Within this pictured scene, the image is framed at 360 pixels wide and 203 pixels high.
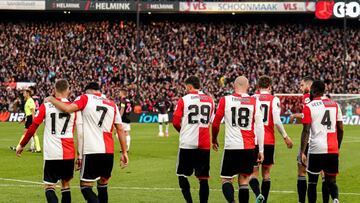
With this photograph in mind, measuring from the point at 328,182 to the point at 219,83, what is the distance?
4780 cm

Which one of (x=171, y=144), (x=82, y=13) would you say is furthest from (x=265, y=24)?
(x=171, y=144)

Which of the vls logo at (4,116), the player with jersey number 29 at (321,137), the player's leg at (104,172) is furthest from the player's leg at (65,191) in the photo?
the vls logo at (4,116)

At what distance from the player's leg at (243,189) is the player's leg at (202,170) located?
945mm

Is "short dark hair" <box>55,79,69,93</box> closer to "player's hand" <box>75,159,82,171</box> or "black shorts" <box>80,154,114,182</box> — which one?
"black shorts" <box>80,154,114,182</box>

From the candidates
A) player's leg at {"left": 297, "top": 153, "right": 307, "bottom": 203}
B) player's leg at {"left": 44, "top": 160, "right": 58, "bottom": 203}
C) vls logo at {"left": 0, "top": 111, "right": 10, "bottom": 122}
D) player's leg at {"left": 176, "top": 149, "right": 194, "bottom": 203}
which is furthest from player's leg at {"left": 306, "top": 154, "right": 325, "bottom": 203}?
vls logo at {"left": 0, "top": 111, "right": 10, "bottom": 122}

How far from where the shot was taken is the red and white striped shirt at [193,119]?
51.4 ft

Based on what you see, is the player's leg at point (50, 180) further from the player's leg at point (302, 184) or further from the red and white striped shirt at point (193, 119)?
the player's leg at point (302, 184)

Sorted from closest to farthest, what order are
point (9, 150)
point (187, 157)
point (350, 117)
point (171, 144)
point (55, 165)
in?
point (55, 165), point (187, 157), point (9, 150), point (171, 144), point (350, 117)

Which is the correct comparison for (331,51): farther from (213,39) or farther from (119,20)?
(119,20)

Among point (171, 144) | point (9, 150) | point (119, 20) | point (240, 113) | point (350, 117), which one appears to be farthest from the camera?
point (119, 20)

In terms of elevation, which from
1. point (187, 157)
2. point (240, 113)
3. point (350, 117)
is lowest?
point (350, 117)

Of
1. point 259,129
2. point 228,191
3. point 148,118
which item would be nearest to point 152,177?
point 259,129

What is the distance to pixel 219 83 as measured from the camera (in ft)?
Answer: 206

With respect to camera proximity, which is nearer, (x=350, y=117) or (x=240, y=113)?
(x=240, y=113)
